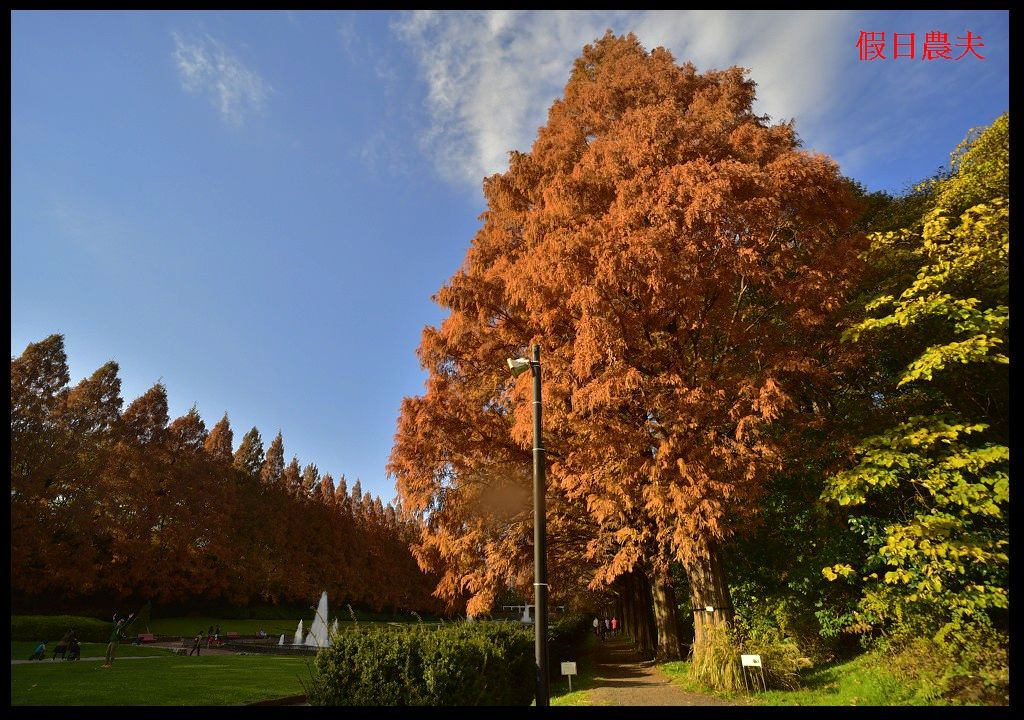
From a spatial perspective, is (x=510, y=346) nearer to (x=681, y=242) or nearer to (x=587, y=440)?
(x=587, y=440)

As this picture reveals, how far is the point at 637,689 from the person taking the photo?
1299cm

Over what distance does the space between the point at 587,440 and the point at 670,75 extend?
1067 centimetres

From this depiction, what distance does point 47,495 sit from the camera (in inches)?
1266

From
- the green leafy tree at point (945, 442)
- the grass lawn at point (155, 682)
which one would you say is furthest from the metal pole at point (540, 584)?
the green leafy tree at point (945, 442)

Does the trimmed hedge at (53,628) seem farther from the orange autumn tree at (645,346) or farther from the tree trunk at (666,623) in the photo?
the tree trunk at (666,623)

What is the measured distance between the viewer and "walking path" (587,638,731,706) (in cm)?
1116

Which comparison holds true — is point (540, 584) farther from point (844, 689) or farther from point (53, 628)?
point (53, 628)

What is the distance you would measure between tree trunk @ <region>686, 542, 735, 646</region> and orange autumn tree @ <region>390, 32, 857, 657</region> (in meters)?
0.06

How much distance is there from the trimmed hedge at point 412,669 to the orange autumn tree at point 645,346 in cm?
375

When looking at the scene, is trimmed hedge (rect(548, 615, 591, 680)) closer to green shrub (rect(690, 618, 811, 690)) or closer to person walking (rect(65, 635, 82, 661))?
green shrub (rect(690, 618, 811, 690))

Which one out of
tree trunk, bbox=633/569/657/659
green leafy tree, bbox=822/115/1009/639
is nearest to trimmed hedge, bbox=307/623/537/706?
green leafy tree, bbox=822/115/1009/639

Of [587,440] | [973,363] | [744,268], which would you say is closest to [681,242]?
[744,268]

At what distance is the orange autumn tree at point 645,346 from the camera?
11.4 m

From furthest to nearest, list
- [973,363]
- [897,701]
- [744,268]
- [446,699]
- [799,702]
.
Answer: [973,363] → [744,268] → [799,702] → [897,701] → [446,699]
